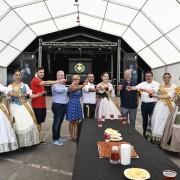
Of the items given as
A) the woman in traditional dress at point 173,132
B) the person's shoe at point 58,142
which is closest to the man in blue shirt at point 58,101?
the person's shoe at point 58,142

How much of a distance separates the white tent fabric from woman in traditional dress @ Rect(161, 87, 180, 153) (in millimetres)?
4870

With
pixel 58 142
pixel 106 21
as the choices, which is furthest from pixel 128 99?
pixel 106 21

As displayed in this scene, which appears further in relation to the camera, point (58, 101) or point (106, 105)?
point (106, 105)

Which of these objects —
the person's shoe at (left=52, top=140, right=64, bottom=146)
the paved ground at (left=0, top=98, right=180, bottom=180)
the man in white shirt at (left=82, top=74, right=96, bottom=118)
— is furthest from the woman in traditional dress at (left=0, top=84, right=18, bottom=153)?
the man in white shirt at (left=82, top=74, right=96, bottom=118)

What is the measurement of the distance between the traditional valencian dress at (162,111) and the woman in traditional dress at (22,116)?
1890 millimetres

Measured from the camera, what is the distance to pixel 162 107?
16.7ft

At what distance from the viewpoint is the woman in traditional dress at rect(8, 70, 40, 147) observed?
4.72 m

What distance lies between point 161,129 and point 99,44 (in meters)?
10.7

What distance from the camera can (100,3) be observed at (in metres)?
11.4

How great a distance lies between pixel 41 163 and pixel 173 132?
190cm

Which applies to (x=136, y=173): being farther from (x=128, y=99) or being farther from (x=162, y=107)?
(x=128, y=99)

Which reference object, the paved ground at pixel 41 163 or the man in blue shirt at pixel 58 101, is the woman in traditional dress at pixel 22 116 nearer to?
the paved ground at pixel 41 163

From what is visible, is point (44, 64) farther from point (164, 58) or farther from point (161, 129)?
point (161, 129)

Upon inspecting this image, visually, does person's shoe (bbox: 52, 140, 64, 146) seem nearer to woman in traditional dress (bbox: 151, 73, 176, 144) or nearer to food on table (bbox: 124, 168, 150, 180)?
woman in traditional dress (bbox: 151, 73, 176, 144)
